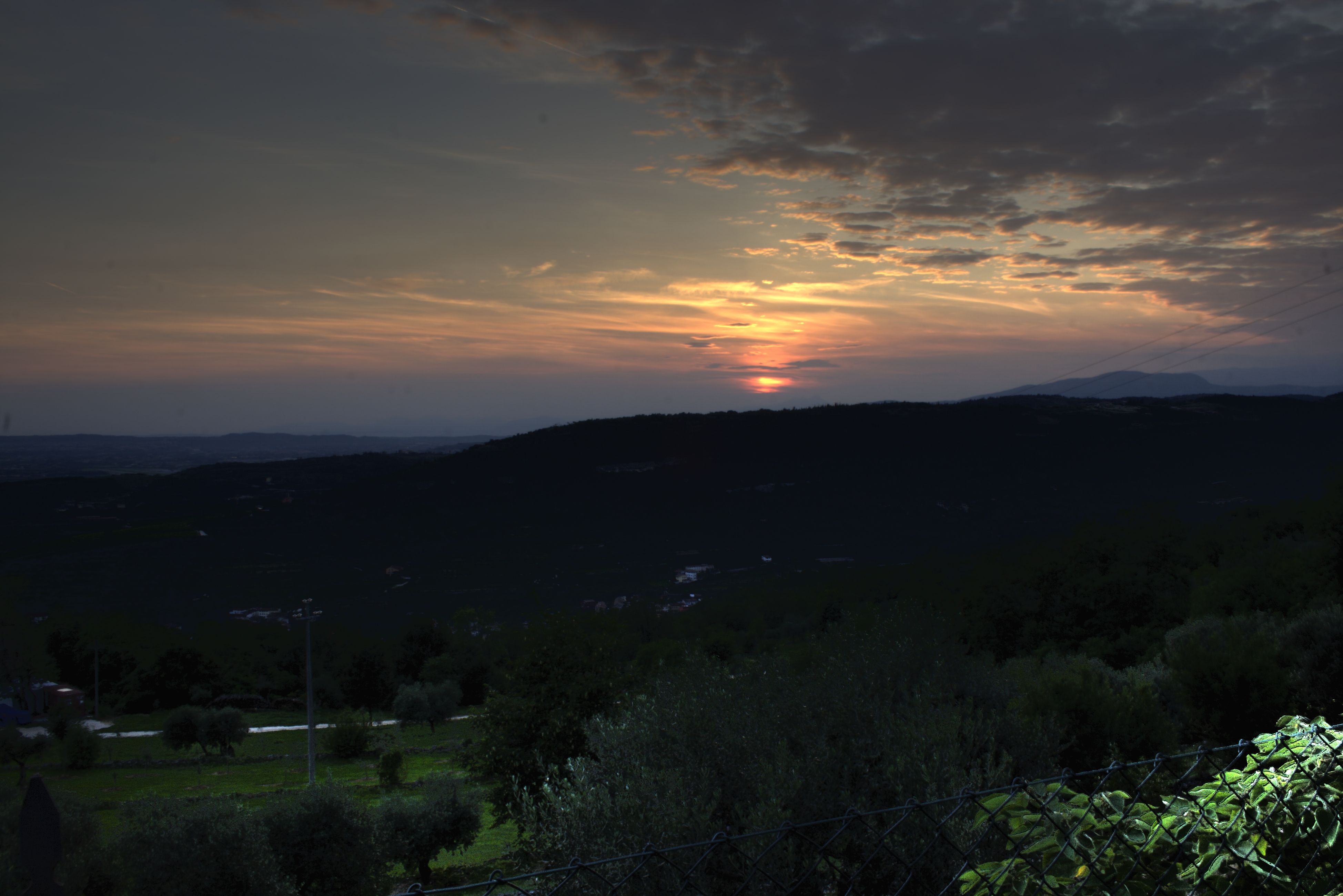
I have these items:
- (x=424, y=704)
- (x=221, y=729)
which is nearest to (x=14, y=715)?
(x=221, y=729)

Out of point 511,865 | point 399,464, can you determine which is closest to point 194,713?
point 511,865

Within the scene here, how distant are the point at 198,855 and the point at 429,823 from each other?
1105 centimetres

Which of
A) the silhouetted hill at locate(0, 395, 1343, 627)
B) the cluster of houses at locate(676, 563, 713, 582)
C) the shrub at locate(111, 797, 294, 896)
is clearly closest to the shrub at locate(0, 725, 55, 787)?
the shrub at locate(111, 797, 294, 896)

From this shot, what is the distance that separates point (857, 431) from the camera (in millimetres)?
128500

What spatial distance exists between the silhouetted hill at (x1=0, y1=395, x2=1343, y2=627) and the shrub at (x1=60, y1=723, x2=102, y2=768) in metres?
43.0

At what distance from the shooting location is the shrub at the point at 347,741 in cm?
5341

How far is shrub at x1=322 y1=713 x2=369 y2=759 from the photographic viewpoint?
5341 cm

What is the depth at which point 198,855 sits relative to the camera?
1536cm

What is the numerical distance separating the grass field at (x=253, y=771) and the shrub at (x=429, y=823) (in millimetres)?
3367

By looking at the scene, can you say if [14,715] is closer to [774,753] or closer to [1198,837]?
[774,753]

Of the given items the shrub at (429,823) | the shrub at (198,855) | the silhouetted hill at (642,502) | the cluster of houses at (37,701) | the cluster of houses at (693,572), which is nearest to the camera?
the shrub at (198,855)

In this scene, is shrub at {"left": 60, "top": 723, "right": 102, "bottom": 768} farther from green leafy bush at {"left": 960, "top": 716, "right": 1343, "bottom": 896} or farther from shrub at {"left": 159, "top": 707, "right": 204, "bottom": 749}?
green leafy bush at {"left": 960, "top": 716, "right": 1343, "bottom": 896}

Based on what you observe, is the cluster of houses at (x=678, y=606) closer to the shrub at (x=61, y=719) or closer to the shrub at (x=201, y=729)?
the shrub at (x=201, y=729)

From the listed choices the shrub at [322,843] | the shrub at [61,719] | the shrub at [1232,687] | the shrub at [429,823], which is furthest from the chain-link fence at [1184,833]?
the shrub at [61,719]
